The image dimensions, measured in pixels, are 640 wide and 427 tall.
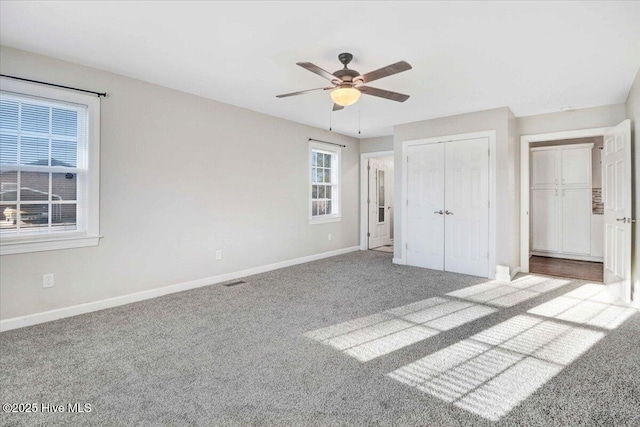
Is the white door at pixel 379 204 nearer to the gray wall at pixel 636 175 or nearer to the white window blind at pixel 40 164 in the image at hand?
the gray wall at pixel 636 175

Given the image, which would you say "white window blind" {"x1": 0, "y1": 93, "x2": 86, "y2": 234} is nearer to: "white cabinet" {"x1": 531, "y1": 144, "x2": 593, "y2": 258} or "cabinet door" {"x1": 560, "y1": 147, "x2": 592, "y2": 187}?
"white cabinet" {"x1": 531, "y1": 144, "x2": 593, "y2": 258}

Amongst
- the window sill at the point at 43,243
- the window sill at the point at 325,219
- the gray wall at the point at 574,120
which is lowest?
the window sill at the point at 43,243

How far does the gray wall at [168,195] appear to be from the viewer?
3.16m

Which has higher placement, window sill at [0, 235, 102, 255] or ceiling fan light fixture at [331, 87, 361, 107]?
ceiling fan light fixture at [331, 87, 361, 107]

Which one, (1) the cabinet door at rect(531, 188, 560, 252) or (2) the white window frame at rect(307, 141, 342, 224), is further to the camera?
(2) the white window frame at rect(307, 141, 342, 224)

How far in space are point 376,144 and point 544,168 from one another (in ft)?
11.0

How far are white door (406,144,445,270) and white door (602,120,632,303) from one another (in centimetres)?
203

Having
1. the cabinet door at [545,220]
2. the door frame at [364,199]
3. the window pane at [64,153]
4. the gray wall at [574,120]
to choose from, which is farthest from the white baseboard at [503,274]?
the window pane at [64,153]

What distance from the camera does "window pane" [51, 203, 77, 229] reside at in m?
3.20

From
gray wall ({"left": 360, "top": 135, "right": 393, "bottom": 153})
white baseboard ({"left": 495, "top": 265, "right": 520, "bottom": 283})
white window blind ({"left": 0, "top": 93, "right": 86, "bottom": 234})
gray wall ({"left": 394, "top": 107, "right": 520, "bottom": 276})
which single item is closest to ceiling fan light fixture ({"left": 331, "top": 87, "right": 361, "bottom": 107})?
white window blind ({"left": 0, "top": 93, "right": 86, "bottom": 234})

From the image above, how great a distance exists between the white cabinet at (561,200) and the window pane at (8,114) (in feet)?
25.9

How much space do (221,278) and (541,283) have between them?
14.7 feet

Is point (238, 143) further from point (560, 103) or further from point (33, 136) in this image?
point (560, 103)

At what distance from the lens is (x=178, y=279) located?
411 centimetres
